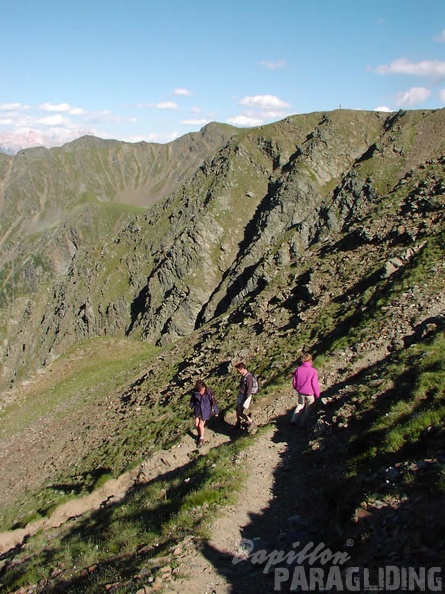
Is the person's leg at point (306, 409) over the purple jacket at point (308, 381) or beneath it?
beneath

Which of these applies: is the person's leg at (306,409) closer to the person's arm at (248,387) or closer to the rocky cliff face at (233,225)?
the person's arm at (248,387)

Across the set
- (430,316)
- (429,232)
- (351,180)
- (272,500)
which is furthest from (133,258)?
(272,500)

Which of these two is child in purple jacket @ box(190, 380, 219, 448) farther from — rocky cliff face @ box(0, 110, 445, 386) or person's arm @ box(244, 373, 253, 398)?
rocky cliff face @ box(0, 110, 445, 386)

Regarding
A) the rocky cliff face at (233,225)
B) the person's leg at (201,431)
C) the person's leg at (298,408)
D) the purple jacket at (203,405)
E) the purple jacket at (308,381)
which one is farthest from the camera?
the rocky cliff face at (233,225)

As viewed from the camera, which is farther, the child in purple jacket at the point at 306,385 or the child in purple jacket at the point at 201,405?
the child in purple jacket at the point at 201,405

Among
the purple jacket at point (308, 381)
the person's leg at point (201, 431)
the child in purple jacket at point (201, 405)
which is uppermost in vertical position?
the purple jacket at point (308, 381)

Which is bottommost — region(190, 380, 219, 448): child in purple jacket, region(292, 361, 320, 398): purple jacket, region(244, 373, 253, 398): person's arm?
region(190, 380, 219, 448): child in purple jacket

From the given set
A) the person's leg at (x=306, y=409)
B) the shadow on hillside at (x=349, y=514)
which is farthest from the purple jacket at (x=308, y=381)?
the shadow on hillside at (x=349, y=514)

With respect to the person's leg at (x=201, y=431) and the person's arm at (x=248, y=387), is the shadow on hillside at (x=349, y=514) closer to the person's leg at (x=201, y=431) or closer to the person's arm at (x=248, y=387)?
the person's arm at (x=248, y=387)

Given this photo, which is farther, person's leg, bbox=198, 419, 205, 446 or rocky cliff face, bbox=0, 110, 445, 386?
rocky cliff face, bbox=0, 110, 445, 386

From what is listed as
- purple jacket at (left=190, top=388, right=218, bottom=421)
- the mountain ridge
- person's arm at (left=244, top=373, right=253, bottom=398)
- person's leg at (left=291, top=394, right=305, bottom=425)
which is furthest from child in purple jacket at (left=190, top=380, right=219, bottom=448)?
person's leg at (left=291, top=394, right=305, bottom=425)

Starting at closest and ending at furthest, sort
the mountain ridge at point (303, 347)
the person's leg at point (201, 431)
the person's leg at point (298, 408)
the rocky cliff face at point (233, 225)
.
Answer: the mountain ridge at point (303, 347), the person's leg at point (298, 408), the person's leg at point (201, 431), the rocky cliff face at point (233, 225)

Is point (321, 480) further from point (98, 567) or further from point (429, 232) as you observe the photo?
point (429, 232)

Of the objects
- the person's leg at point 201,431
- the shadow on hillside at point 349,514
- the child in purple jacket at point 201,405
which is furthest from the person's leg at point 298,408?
the person's leg at point 201,431
